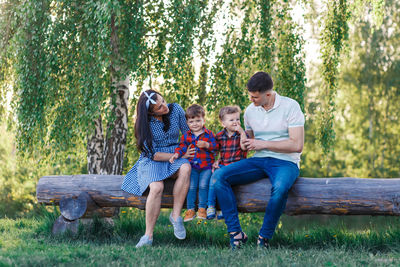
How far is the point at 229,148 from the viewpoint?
4652 millimetres

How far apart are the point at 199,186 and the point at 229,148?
51 cm

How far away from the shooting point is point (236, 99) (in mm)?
6090

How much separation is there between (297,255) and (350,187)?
0.92 metres

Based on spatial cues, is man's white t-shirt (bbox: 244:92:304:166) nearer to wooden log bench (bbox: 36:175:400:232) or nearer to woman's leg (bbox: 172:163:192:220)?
wooden log bench (bbox: 36:175:400:232)

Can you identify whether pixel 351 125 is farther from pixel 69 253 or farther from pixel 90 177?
pixel 69 253

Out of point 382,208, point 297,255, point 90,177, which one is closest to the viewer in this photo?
point 297,255

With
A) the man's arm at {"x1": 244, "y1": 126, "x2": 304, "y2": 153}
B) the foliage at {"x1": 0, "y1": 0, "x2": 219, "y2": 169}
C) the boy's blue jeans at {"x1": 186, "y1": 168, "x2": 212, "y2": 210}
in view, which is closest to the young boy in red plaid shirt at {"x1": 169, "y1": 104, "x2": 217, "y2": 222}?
the boy's blue jeans at {"x1": 186, "y1": 168, "x2": 212, "y2": 210}

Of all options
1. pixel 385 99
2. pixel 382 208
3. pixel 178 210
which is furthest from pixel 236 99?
pixel 385 99

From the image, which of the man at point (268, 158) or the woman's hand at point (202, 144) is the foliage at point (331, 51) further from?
the woman's hand at point (202, 144)

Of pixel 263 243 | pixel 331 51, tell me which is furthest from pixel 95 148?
pixel 331 51

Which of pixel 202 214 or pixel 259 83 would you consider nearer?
pixel 259 83

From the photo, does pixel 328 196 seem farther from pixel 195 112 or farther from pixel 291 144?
pixel 195 112

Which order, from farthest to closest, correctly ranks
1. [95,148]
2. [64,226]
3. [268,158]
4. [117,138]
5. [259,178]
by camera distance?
1. [95,148]
2. [117,138]
3. [64,226]
4. [259,178]
5. [268,158]

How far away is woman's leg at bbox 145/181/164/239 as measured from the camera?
14.9 feet
